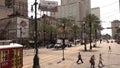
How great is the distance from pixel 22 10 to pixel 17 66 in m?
112

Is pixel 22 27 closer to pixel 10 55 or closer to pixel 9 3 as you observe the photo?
pixel 9 3

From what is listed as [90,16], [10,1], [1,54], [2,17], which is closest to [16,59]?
[1,54]

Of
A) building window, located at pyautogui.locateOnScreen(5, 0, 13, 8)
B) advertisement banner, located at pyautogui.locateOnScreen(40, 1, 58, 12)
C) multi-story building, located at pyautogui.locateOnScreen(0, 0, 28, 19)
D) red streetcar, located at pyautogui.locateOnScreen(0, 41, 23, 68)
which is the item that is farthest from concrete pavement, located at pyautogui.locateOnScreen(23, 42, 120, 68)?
advertisement banner, located at pyautogui.locateOnScreen(40, 1, 58, 12)

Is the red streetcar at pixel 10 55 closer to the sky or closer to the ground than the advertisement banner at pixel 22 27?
closer to the ground

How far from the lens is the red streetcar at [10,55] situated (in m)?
20.5

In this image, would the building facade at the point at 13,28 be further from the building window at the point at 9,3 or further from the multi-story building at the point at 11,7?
the building window at the point at 9,3

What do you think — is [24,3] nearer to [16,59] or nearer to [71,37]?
[71,37]

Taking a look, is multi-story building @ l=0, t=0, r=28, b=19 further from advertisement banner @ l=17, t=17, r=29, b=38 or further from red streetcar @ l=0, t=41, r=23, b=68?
red streetcar @ l=0, t=41, r=23, b=68

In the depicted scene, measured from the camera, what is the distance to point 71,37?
17850cm

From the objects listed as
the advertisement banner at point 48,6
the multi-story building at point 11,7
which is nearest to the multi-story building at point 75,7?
the multi-story building at point 11,7

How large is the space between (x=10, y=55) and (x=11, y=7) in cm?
10423

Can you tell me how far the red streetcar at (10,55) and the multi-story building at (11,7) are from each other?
84.2 meters

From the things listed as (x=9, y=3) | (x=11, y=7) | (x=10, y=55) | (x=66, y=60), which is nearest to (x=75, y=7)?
(x=11, y=7)

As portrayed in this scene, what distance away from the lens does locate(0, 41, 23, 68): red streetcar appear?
20459 mm
